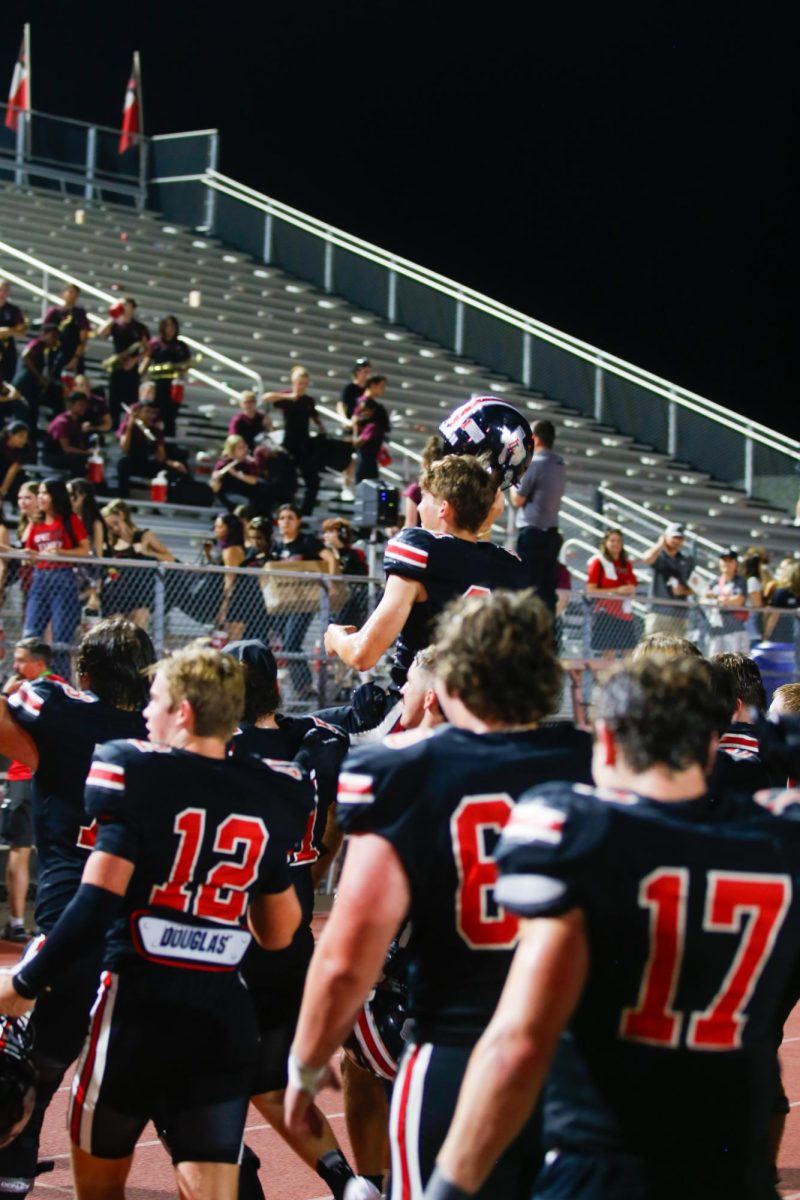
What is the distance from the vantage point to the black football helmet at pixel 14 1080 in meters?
4.19

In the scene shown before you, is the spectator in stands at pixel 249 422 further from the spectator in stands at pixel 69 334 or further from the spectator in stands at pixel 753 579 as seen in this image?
the spectator in stands at pixel 753 579

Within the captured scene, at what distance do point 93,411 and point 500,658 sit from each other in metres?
12.3

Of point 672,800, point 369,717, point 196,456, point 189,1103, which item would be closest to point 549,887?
point 672,800

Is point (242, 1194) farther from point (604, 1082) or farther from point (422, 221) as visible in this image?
point (422, 221)

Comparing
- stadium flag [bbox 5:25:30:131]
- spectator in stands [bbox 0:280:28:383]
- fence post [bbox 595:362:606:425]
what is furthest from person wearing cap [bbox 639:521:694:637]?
stadium flag [bbox 5:25:30:131]

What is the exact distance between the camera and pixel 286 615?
11.5 meters

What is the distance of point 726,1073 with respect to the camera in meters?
2.76

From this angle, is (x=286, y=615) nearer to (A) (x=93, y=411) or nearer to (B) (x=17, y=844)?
(B) (x=17, y=844)

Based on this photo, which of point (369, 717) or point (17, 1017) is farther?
point (369, 717)

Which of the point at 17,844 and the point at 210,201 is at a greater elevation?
the point at 210,201

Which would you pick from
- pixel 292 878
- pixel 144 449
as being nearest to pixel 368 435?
pixel 144 449

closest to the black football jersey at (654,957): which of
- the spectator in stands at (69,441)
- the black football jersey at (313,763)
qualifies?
the black football jersey at (313,763)

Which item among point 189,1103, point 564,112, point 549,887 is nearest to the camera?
point 549,887

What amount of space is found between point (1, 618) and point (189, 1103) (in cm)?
662
